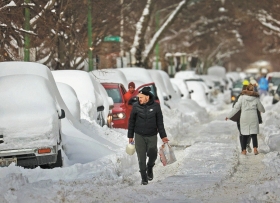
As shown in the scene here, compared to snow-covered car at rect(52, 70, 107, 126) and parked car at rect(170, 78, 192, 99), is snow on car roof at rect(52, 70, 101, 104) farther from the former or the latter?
parked car at rect(170, 78, 192, 99)

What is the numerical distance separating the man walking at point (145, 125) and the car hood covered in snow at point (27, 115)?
1199 millimetres

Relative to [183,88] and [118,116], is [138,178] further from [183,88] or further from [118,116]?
[183,88]

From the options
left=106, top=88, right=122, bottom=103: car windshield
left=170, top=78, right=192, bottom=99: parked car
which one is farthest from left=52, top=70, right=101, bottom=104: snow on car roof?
left=170, top=78, right=192, bottom=99: parked car

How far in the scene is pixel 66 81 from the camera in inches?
857

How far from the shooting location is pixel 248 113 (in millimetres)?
18141

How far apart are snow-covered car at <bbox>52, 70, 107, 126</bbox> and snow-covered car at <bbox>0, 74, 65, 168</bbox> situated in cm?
658

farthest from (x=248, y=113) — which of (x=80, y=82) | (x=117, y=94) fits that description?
(x=117, y=94)

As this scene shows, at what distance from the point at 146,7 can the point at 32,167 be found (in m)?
32.2

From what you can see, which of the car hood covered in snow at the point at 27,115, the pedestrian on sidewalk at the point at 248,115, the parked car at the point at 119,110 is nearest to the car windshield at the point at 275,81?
the parked car at the point at 119,110

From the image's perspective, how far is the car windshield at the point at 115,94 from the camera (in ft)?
74.9

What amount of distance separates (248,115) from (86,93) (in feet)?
15.1

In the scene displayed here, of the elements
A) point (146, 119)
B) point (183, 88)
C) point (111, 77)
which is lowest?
point (183, 88)

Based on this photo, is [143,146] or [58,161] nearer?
[143,146]

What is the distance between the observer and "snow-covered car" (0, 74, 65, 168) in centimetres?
1252
